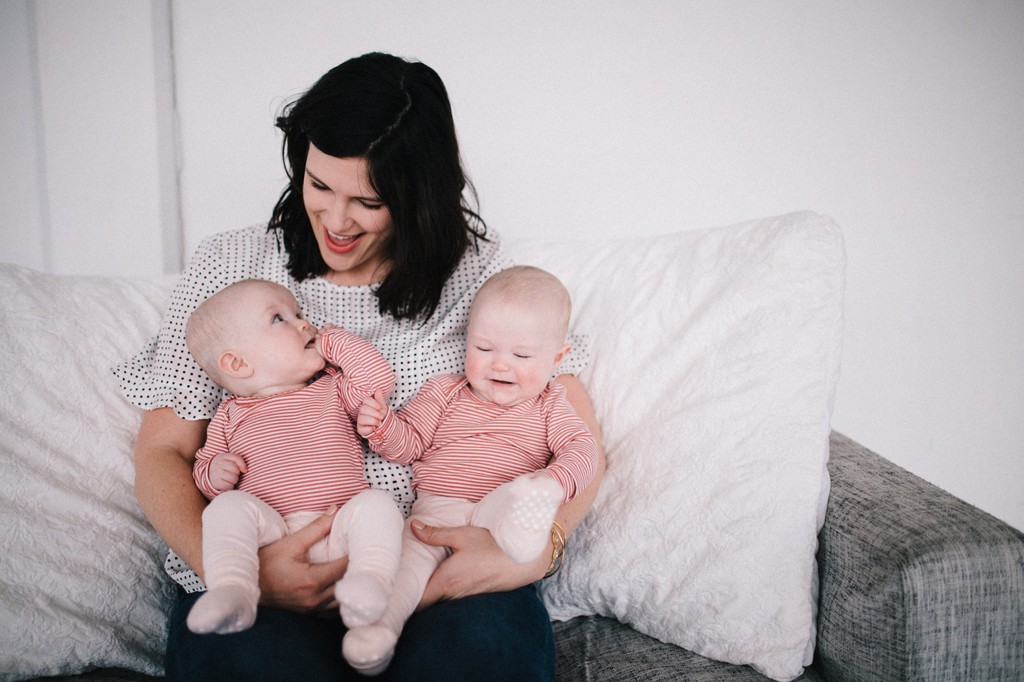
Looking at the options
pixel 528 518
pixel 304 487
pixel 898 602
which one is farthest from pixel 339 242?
pixel 898 602

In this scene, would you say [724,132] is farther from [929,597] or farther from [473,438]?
[929,597]

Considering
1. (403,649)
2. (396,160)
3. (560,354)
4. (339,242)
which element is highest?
(396,160)

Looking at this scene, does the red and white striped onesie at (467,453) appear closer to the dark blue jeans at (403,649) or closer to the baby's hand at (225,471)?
the dark blue jeans at (403,649)

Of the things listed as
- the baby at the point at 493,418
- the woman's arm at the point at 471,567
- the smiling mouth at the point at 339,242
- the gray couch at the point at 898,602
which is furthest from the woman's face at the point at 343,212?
the gray couch at the point at 898,602

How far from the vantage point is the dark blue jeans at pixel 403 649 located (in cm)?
88

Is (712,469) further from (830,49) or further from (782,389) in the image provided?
(830,49)

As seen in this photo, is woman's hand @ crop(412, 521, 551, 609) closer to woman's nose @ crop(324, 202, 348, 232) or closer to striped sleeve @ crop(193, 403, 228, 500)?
striped sleeve @ crop(193, 403, 228, 500)

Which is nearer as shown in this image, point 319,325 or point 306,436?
point 306,436

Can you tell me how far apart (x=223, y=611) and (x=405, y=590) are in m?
0.27

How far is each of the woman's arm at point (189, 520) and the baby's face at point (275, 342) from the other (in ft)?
0.60

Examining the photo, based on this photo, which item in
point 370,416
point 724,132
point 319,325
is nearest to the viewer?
point 370,416

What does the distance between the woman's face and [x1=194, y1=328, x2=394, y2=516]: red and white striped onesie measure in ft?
0.69

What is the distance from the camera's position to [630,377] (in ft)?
4.44

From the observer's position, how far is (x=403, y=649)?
94cm
